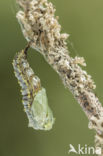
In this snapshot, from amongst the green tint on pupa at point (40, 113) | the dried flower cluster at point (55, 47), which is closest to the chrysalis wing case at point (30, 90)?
the green tint on pupa at point (40, 113)

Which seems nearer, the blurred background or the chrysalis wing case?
the chrysalis wing case

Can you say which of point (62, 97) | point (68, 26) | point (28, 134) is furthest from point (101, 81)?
point (28, 134)

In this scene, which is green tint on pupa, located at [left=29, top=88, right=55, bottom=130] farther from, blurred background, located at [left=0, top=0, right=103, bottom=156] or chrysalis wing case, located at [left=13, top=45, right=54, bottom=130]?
blurred background, located at [left=0, top=0, right=103, bottom=156]

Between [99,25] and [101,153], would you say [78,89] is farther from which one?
[99,25]

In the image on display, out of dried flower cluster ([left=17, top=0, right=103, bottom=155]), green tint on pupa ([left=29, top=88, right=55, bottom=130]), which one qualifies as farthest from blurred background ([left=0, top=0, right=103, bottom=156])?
dried flower cluster ([left=17, top=0, right=103, bottom=155])

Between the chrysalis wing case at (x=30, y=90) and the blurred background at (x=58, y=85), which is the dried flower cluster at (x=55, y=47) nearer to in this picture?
the chrysalis wing case at (x=30, y=90)

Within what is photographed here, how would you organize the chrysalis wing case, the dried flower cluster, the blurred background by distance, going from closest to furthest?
the dried flower cluster
the chrysalis wing case
the blurred background

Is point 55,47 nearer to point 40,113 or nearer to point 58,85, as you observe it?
point 40,113
